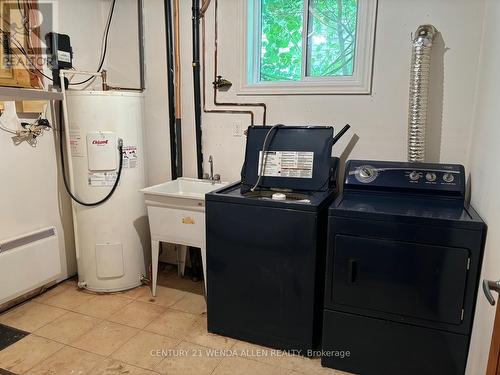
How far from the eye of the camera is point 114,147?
2516 mm

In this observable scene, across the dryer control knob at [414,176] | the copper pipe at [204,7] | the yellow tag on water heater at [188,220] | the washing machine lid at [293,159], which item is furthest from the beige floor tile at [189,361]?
the copper pipe at [204,7]

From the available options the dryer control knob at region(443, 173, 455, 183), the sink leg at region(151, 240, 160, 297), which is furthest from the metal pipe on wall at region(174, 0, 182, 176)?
the dryer control knob at region(443, 173, 455, 183)

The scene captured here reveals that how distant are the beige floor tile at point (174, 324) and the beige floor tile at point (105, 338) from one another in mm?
131

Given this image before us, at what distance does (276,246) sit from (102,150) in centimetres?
137

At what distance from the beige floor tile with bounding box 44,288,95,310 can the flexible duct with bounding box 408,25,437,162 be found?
2.37 metres

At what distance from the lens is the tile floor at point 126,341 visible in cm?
193

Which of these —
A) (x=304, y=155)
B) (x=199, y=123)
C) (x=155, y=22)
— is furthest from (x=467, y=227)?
(x=155, y=22)

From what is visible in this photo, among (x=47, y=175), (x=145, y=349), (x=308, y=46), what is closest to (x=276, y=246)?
(x=145, y=349)

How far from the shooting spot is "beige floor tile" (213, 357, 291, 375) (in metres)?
1.91

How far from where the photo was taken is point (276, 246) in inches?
77.1

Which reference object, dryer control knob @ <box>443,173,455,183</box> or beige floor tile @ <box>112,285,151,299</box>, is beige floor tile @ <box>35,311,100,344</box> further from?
dryer control knob @ <box>443,173,455,183</box>

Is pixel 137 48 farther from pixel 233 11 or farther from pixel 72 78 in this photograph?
pixel 233 11

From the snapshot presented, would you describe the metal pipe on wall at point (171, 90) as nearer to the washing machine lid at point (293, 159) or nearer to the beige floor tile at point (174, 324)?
the washing machine lid at point (293, 159)

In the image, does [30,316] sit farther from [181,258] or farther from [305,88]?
[305,88]
